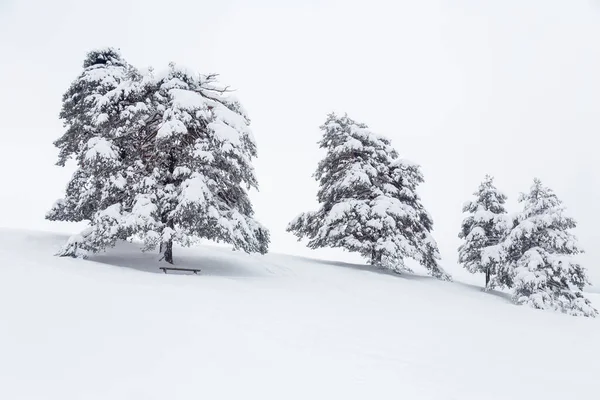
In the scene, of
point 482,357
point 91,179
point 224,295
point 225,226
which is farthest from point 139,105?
point 482,357

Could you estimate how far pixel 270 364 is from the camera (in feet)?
19.3

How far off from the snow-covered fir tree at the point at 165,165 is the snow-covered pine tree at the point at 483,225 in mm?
13866

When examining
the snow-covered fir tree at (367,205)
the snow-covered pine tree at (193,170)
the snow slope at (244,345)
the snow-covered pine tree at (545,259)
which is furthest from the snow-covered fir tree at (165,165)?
the snow-covered pine tree at (545,259)

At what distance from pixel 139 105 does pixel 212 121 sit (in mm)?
2671

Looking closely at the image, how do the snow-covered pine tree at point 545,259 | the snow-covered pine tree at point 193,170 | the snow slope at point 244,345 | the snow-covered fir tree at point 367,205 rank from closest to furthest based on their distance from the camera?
the snow slope at point 244,345
the snow-covered pine tree at point 193,170
the snow-covered pine tree at point 545,259
the snow-covered fir tree at point 367,205

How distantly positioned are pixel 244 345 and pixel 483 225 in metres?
21.6

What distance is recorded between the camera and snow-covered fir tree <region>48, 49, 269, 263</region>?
13.9 meters

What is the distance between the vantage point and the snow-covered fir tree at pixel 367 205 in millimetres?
20891

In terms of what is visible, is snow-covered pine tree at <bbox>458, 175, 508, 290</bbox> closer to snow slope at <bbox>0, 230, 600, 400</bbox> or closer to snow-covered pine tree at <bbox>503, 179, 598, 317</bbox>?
snow-covered pine tree at <bbox>503, 179, 598, 317</bbox>

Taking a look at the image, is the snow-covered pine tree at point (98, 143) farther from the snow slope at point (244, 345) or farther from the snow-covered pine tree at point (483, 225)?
the snow-covered pine tree at point (483, 225)

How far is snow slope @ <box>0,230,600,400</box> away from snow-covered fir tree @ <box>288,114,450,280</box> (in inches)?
311

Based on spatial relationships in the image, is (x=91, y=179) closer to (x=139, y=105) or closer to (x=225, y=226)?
(x=139, y=105)

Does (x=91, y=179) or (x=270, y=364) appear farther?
(x=91, y=179)

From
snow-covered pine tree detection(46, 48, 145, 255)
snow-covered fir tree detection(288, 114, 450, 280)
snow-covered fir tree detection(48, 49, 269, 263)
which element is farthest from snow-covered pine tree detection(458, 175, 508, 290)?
snow-covered pine tree detection(46, 48, 145, 255)
